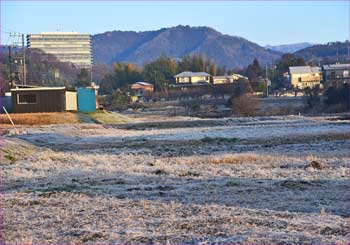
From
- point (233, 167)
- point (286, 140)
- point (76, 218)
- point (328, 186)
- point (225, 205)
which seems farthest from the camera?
point (286, 140)

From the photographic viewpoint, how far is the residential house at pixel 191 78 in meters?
117

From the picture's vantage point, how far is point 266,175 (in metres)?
13.2

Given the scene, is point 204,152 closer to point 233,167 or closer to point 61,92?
point 233,167

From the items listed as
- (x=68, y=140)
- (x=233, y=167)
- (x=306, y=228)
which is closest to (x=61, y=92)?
(x=68, y=140)

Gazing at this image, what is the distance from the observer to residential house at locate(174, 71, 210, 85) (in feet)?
384

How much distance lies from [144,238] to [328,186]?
5311 millimetres

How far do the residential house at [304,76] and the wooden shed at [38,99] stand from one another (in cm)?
6436

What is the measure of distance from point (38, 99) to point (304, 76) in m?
69.6

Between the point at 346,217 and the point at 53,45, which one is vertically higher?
the point at 53,45

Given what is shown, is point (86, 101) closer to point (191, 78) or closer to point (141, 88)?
point (141, 88)

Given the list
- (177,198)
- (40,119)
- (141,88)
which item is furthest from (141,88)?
(177,198)

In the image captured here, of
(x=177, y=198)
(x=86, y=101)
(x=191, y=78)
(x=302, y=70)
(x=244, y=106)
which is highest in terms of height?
(x=302, y=70)

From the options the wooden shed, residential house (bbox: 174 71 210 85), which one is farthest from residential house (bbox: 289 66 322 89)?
the wooden shed

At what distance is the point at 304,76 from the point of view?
109 meters
